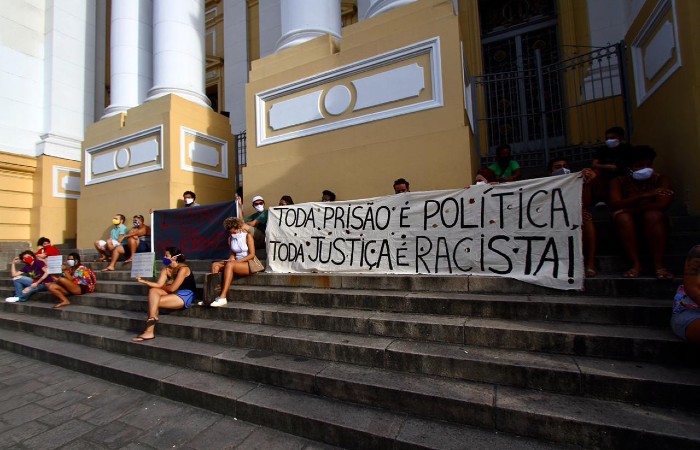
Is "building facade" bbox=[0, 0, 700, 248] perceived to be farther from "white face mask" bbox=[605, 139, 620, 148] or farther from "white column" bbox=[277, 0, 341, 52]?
"white face mask" bbox=[605, 139, 620, 148]

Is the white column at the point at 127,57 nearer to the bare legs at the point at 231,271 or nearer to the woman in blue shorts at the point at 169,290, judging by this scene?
the woman in blue shorts at the point at 169,290

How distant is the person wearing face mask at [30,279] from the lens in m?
6.34

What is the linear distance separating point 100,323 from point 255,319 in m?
2.73

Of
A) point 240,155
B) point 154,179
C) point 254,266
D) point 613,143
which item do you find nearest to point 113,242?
point 154,179

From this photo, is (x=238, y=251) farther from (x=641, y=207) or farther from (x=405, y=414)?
(x=641, y=207)

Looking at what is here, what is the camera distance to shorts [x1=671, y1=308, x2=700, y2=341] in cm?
A: 227

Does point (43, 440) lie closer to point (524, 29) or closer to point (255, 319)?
point (255, 319)

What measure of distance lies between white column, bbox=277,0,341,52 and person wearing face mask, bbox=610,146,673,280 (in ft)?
18.2

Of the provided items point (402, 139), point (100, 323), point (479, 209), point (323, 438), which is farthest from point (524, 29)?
point (100, 323)

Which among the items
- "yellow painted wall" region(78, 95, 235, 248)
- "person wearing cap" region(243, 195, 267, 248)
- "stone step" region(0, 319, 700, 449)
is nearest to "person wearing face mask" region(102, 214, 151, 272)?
"yellow painted wall" region(78, 95, 235, 248)

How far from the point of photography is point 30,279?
653 centimetres

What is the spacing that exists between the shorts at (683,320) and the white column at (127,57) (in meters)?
A: 11.6

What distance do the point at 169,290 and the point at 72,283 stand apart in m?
2.80

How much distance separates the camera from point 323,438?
2.39 metres
